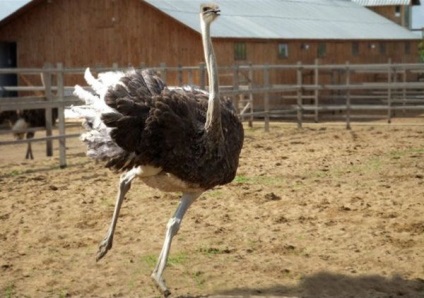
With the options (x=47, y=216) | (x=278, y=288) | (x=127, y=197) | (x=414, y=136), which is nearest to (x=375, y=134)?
(x=414, y=136)

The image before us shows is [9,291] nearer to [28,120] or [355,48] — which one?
[28,120]

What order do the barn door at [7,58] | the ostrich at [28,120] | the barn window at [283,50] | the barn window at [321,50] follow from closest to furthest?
the ostrich at [28,120], the barn window at [283,50], the barn window at [321,50], the barn door at [7,58]

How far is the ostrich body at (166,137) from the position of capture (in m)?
5.61

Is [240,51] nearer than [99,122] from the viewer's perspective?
No

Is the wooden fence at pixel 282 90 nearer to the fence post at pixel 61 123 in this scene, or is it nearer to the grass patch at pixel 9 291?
the fence post at pixel 61 123

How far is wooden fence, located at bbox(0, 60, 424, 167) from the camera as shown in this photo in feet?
39.8

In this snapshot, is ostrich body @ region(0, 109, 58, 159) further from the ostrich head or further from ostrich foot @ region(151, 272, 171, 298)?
ostrich foot @ region(151, 272, 171, 298)

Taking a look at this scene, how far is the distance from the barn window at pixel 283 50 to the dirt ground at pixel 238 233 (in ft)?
47.2

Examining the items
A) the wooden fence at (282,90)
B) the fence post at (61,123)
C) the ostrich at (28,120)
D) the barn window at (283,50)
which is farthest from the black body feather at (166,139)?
the barn window at (283,50)

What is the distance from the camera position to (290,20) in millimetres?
28688

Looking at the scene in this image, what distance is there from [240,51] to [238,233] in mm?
17213

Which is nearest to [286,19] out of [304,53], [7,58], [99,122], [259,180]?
[304,53]

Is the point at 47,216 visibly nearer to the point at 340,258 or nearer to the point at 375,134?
the point at 340,258

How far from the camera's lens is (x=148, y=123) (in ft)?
18.6
